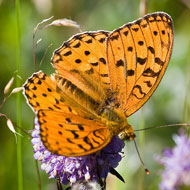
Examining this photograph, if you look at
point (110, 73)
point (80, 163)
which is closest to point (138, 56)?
point (110, 73)

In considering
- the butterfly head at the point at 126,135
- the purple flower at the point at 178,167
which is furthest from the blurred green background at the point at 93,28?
the butterfly head at the point at 126,135

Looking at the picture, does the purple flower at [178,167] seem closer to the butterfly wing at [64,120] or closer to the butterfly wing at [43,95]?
the butterfly wing at [64,120]

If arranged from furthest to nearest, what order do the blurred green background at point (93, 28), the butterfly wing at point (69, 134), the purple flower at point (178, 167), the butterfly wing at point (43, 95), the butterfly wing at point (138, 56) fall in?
the blurred green background at point (93, 28)
the purple flower at point (178, 167)
the butterfly wing at point (138, 56)
the butterfly wing at point (43, 95)
the butterfly wing at point (69, 134)

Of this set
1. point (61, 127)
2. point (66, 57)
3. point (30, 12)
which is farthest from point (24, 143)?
point (61, 127)

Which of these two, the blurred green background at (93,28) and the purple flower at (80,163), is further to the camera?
the blurred green background at (93,28)

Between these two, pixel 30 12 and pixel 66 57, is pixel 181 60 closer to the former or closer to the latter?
pixel 30 12

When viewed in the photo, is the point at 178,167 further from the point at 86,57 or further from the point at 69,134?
the point at 69,134
